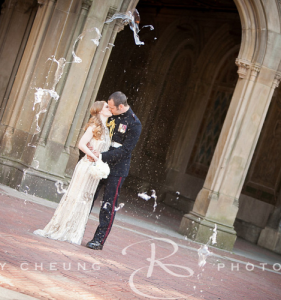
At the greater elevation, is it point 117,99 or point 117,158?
point 117,99

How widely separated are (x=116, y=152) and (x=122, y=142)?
196 mm

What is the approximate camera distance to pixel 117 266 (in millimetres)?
5758

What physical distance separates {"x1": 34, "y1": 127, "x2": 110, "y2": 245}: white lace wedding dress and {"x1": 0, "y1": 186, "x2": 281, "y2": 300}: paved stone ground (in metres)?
0.16

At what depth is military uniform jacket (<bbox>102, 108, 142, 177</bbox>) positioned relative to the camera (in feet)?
Answer: 19.9

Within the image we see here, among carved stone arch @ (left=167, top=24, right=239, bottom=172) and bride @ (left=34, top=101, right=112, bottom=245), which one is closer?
bride @ (left=34, top=101, right=112, bottom=245)

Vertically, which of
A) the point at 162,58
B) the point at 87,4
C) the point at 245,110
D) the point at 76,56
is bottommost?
the point at 76,56

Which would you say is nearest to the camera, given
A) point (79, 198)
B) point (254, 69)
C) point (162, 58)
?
point (79, 198)

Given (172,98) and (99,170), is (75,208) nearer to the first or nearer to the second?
(99,170)

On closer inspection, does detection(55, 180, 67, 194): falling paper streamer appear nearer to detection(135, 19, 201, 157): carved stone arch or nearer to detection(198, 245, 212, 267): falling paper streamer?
detection(198, 245, 212, 267): falling paper streamer

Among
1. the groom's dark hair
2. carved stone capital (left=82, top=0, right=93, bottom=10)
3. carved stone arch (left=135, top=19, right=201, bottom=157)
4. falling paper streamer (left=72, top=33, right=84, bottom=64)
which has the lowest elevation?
Answer: the groom's dark hair

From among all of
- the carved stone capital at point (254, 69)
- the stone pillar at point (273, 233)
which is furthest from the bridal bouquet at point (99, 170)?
the stone pillar at point (273, 233)

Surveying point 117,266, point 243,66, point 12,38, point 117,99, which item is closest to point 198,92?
point 243,66

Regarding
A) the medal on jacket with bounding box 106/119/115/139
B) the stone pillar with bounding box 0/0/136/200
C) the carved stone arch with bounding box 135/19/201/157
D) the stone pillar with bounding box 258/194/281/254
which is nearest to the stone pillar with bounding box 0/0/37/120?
the stone pillar with bounding box 0/0/136/200

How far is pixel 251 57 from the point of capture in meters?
10.7
